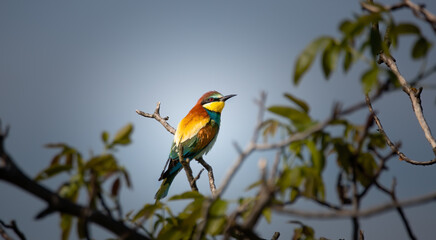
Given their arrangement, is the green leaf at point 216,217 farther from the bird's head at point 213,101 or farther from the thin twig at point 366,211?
the bird's head at point 213,101

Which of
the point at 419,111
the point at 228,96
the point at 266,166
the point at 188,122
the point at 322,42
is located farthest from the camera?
the point at 228,96

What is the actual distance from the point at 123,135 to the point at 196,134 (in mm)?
3545

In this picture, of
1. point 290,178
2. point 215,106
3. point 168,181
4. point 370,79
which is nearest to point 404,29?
point 370,79

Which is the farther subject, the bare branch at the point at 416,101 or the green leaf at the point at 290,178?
the bare branch at the point at 416,101

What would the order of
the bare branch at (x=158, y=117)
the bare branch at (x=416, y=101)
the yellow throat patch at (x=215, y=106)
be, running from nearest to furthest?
the bare branch at (x=416, y=101)
the bare branch at (x=158, y=117)
the yellow throat patch at (x=215, y=106)

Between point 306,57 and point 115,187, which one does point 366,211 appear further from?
point 115,187

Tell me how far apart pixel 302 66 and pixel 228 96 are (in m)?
4.29

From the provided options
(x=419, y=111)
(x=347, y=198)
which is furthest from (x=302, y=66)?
(x=419, y=111)

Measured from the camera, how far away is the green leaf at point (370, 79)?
1.04 metres

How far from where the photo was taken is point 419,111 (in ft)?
7.86

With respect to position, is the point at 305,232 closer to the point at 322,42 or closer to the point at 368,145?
the point at 368,145

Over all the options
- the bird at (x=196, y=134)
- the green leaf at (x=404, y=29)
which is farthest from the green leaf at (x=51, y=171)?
the bird at (x=196, y=134)

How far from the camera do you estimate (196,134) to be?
474 centimetres

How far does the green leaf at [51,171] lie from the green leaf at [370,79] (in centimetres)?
77
